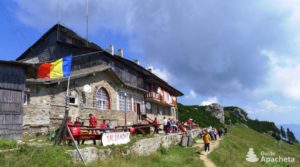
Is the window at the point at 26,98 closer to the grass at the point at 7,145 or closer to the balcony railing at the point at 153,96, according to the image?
the grass at the point at 7,145

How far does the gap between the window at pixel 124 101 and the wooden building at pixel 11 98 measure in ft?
47.2

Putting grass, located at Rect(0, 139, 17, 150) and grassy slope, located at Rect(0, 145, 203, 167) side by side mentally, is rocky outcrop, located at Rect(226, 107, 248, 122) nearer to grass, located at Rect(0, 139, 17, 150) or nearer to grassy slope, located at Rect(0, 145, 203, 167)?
grassy slope, located at Rect(0, 145, 203, 167)

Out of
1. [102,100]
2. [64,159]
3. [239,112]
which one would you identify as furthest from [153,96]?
[239,112]

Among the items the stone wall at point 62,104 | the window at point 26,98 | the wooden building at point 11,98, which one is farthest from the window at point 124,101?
the wooden building at point 11,98

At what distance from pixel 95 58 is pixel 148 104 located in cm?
965

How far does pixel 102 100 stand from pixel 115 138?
11.7 meters

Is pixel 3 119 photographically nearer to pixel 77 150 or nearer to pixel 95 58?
pixel 77 150

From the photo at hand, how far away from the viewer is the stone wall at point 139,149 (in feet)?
47.2

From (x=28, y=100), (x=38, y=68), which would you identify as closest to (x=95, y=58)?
(x=28, y=100)

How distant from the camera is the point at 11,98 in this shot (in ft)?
57.5

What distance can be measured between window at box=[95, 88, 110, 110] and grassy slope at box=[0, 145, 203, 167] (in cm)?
873

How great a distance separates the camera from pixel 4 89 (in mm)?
17234

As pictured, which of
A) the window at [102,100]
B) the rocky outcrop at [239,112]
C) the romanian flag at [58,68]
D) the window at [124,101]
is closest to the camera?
the romanian flag at [58,68]

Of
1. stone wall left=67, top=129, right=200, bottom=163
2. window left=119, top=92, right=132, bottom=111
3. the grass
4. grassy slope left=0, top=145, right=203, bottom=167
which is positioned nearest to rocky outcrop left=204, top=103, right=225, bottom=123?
window left=119, top=92, right=132, bottom=111
